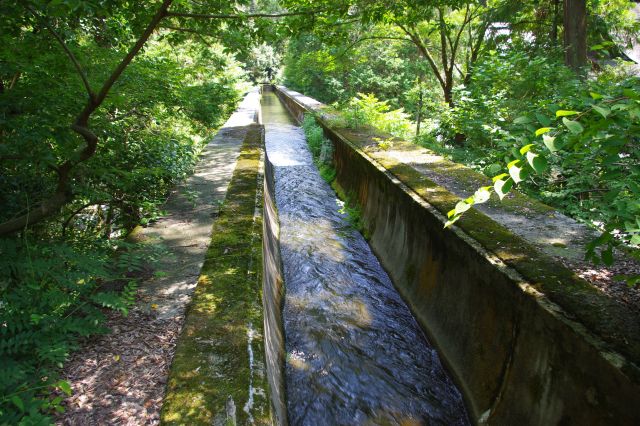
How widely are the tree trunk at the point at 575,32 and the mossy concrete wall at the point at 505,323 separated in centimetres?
562

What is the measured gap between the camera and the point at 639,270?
3336 mm

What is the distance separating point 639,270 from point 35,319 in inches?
173

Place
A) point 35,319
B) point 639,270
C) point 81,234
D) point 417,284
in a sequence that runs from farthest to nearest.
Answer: point 417,284
point 81,234
point 639,270
point 35,319

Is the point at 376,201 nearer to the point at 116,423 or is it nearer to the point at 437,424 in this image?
the point at 437,424

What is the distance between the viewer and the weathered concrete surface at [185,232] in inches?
143

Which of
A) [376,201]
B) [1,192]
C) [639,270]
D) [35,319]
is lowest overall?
[376,201]

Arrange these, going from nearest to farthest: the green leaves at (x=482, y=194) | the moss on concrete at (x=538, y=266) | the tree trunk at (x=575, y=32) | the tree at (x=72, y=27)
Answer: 1. the green leaves at (x=482, y=194)
2. the moss on concrete at (x=538, y=266)
3. the tree at (x=72, y=27)
4. the tree trunk at (x=575, y=32)

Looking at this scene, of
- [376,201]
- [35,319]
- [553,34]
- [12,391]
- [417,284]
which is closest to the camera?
[12,391]

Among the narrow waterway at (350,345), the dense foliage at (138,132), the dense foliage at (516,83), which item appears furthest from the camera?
the dense foliage at (516,83)

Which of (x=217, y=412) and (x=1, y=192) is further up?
(x=1, y=192)

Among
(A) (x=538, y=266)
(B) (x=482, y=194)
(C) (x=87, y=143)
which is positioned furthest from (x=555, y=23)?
(C) (x=87, y=143)

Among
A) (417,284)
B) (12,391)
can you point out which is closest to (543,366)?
(417,284)

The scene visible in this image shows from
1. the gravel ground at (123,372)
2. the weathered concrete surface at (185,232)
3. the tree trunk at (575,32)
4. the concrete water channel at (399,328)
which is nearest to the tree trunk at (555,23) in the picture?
the tree trunk at (575,32)

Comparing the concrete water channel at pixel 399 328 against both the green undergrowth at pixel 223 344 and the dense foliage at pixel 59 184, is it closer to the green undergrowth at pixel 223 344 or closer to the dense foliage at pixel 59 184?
the green undergrowth at pixel 223 344
